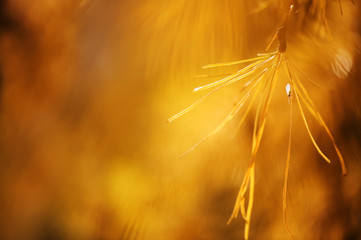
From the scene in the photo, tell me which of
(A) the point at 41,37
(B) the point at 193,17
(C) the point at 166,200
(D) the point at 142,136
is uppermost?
(B) the point at 193,17

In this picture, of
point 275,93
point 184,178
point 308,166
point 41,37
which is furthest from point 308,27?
point 41,37

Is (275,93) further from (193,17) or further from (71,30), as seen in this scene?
(71,30)

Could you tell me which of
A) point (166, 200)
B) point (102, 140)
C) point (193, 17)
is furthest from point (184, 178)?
point (193, 17)

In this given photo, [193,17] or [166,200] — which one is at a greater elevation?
[193,17]

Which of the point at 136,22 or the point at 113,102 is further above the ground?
the point at 136,22

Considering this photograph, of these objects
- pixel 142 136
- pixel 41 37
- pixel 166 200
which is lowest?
pixel 166 200

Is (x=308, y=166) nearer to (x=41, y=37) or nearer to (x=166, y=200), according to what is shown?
(x=166, y=200)
